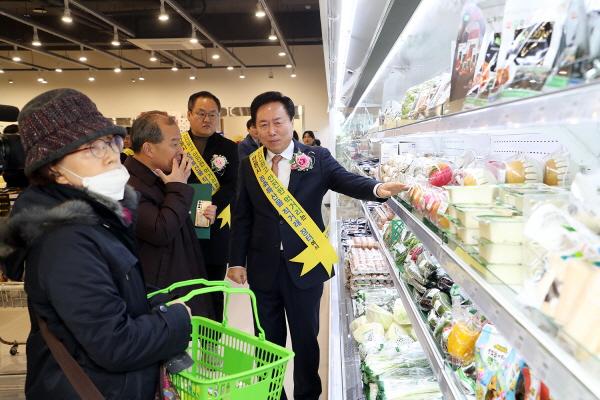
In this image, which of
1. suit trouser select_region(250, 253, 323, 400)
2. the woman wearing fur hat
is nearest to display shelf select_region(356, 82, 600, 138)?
the woman wearing fur hat

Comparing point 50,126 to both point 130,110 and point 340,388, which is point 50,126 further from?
point 130,110

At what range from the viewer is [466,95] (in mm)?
1151

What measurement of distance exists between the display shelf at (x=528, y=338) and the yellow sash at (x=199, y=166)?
90.5 inches

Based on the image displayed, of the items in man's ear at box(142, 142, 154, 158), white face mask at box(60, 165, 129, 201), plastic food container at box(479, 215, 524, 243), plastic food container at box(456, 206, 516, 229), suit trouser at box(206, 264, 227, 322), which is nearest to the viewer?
plastic food container at box(479, 215, 524, 243)

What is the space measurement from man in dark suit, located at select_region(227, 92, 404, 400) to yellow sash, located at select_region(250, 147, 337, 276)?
2 centimetres

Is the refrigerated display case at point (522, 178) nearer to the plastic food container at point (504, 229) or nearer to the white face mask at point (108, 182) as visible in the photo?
the plastic food container at point (504, 229)

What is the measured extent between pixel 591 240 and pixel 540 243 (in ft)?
0.46

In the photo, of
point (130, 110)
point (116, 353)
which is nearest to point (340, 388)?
point (116, 353)

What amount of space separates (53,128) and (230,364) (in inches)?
37.9

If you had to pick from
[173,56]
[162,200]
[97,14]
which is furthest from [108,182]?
[173,56]

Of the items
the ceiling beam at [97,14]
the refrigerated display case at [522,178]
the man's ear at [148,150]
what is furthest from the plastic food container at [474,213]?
the ceiling beam at [97,14]

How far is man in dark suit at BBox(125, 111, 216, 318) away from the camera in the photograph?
2.26 m

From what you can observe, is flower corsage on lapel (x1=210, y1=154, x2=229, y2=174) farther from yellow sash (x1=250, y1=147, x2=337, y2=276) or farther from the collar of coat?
the collar of coat

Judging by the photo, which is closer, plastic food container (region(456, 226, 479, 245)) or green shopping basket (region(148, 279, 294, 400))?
plastic food container (region(456, 226, 479, 245))
